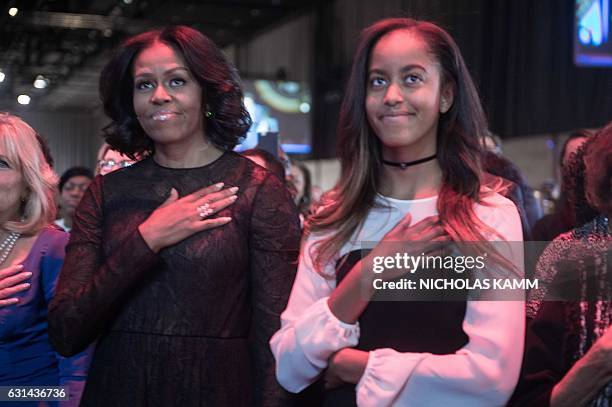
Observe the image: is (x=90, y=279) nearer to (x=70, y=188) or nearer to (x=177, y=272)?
(x=177, y=272)

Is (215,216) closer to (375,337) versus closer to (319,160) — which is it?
(375,337)

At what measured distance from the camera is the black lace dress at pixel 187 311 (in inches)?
59.2

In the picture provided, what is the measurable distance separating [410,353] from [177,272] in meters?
0.50

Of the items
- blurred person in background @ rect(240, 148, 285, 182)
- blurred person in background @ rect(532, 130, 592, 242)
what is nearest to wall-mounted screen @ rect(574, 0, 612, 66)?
blurred person in background @ rect(532, 130, 592, 242)

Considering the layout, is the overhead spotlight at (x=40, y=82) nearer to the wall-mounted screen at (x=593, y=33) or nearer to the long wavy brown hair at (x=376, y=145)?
the long wavy brown hair at (x=376, y=145)

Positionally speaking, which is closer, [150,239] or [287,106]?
[150,239]

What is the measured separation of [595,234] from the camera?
1.41 m

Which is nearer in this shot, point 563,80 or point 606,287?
point 606,287

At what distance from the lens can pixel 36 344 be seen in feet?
5.79

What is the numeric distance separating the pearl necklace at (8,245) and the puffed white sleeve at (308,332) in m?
0.76

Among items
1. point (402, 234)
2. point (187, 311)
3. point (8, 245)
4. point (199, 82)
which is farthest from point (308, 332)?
point (8, 245)

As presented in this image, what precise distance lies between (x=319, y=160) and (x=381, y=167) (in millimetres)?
8707

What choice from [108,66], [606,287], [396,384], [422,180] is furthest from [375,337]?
[108,66]

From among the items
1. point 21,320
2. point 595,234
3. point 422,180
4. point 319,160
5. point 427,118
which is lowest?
point 319,160
